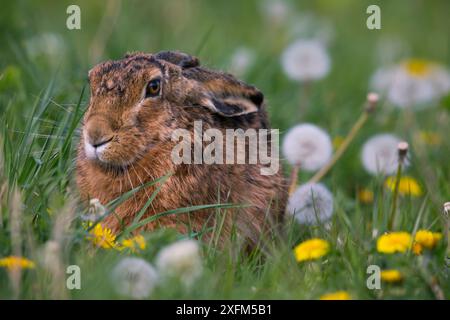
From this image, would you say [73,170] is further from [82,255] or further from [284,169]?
[284,169]

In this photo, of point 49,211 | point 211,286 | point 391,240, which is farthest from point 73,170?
point 391,240

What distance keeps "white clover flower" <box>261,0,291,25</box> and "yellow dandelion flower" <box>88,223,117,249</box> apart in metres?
5.45

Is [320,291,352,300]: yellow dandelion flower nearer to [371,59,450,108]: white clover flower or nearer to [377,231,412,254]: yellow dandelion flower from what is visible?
[377,231,412,254]: yellow dandelion flower

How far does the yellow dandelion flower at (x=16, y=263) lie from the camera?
3.73 meters

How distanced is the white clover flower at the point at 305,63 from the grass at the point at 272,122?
0.81ft

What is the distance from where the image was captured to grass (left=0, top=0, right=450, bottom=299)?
158 inches

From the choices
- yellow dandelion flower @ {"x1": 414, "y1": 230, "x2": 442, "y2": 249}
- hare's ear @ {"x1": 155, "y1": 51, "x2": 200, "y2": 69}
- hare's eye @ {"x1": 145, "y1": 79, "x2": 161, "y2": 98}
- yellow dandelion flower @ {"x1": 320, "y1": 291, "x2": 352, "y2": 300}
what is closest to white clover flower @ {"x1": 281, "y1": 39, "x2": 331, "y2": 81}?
hare's ear @ {"x1": 155, "y1": 51, "x2": 200, "y2": 69}

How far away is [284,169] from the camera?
19.5 feet

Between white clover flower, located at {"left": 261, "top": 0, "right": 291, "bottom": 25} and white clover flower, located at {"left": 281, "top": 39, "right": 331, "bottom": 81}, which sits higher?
white clover flower, located at {"left": 261, "top": 0, "right": 291, "bottom": 25}

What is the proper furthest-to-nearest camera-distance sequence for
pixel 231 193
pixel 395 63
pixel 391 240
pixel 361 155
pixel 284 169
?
pixel 395 63, pixel 361 155, pixel 284 169, pixel 231 193, pixel 391 240

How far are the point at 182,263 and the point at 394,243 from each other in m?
1.09

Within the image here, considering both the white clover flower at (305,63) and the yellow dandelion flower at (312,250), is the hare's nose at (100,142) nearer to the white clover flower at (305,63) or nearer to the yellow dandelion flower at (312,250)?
the yellow dandelion flower at (312,250)

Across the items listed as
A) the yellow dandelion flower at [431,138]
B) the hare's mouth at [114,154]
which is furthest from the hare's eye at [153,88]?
the yellow dandelion flower at [431,138]

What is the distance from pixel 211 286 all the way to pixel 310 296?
0.45 m
